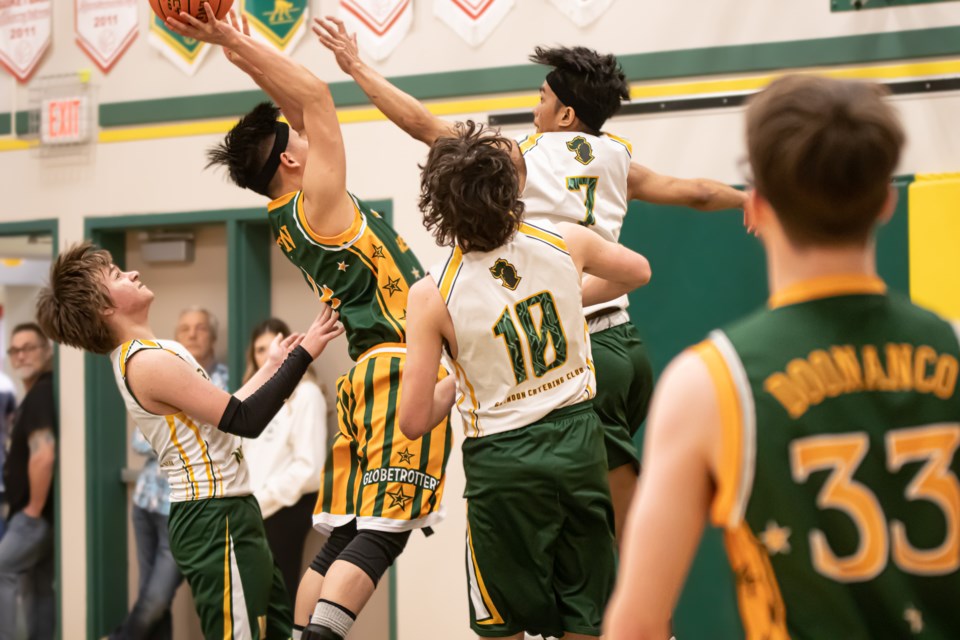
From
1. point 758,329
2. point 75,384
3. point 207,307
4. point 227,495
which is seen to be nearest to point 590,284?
point 227,495

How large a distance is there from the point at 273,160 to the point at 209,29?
1.64ft

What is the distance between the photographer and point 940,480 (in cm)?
139

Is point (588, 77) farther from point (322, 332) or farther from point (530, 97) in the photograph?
point (530, 97)

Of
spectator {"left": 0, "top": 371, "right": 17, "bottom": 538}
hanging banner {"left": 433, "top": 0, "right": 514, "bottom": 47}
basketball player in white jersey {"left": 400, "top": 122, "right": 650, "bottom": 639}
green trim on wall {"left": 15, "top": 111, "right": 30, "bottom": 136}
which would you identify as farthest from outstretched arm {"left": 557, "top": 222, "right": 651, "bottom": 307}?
spectator {"left": 0, "top": 371, "right": 17, "bottom": 538}

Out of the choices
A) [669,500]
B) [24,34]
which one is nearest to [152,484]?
[24,34]

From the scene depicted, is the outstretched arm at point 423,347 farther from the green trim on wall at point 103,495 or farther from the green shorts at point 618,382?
the green trim on wall at point 103,495

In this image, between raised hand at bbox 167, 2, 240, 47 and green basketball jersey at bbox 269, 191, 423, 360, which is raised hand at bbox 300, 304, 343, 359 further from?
raised hand at bbox 167, 2, 240, 47

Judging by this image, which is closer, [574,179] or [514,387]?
[514,387]

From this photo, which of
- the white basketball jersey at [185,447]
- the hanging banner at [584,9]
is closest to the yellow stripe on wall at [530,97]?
the hanging banner at [584,9]

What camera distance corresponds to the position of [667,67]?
18.1 ft

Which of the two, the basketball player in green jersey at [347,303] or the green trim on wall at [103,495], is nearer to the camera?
the basketball player in green jersey at [347,303]

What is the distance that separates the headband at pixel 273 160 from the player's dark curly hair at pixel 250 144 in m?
0.01

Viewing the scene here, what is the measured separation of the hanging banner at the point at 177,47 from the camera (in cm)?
652

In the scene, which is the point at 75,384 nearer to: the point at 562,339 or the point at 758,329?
the point at 562,339
